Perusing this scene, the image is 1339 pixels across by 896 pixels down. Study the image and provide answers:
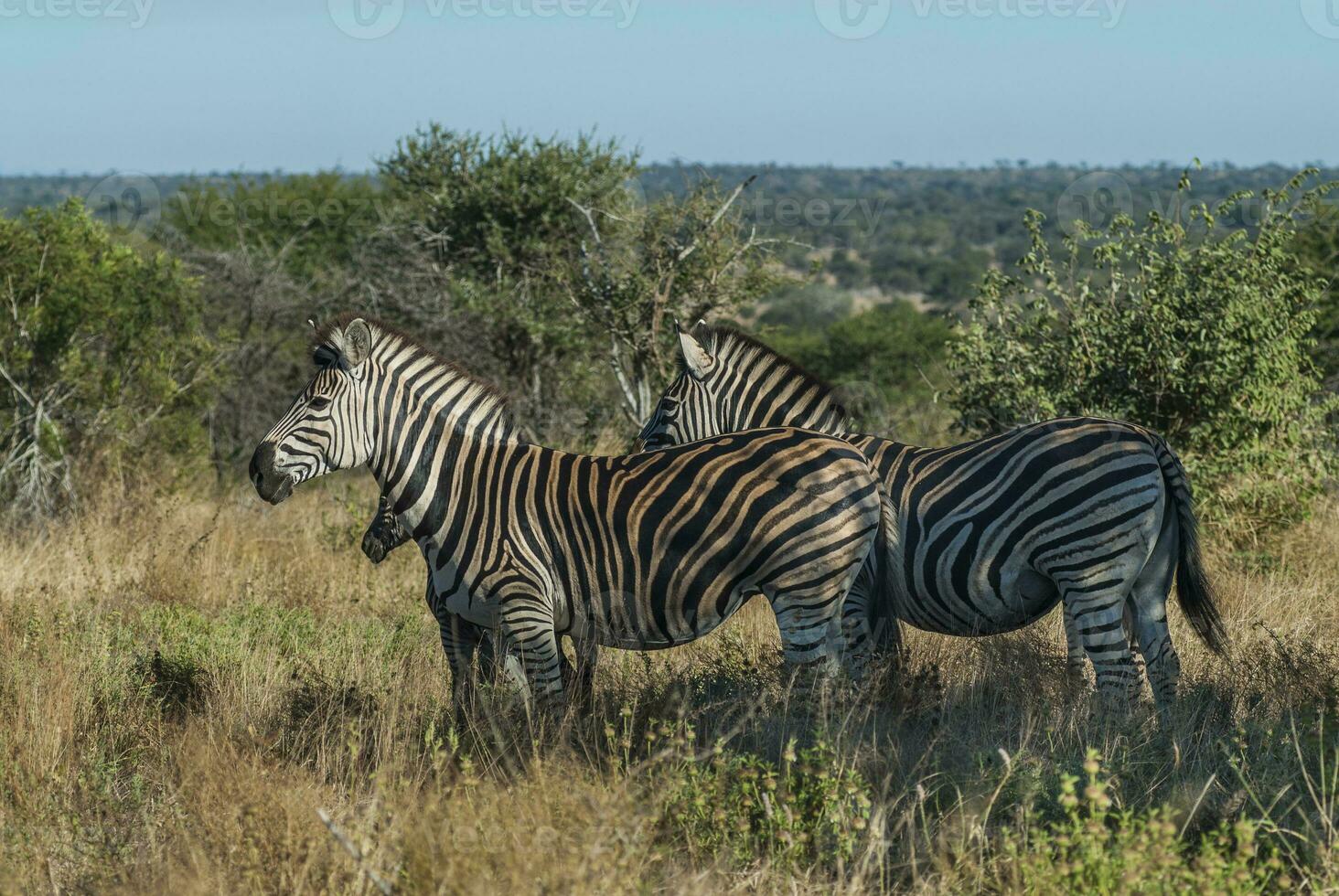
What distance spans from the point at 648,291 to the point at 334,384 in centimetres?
601

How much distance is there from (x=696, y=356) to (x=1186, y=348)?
12.8ft

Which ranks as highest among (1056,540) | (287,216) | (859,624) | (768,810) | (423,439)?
(287,216)

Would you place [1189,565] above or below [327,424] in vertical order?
below

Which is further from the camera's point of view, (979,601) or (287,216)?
(287,216)

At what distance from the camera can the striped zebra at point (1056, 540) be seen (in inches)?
220

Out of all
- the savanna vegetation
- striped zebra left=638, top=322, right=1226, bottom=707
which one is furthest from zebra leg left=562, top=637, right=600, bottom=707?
striped zebra left=638, top=322, right=1226, bottom=707

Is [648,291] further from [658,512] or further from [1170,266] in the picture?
[658,512]

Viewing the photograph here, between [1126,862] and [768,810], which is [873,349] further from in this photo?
[1126,862]

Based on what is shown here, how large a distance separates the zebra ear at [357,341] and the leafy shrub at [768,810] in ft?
7.33

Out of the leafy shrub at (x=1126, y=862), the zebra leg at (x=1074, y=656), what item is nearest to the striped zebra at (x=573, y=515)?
the zebra leg at (x=1074, y=656)

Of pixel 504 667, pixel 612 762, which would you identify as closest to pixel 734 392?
pixel 504 667

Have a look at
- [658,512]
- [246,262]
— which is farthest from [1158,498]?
[246,262]

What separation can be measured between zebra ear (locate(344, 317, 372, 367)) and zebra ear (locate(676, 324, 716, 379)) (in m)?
1.72

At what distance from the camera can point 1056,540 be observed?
5641 millimetres
